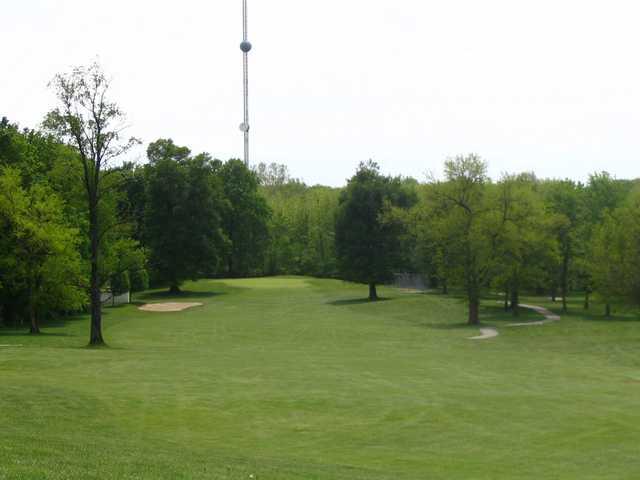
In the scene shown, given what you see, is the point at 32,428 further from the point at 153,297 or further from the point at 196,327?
the point at 153,297

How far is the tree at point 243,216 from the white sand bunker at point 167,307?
72.8ft

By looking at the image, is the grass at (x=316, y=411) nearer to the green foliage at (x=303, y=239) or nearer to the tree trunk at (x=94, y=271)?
the tree trunk at (x=94, y=271)

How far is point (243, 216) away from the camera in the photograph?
96688 mm

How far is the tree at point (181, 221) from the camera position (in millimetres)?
80812

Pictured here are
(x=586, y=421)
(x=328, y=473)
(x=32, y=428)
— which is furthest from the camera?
(x=586, y=421)

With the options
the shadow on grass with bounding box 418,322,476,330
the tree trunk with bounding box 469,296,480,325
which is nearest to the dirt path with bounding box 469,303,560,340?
the shadow on grass with bounding box 418,322,476,330

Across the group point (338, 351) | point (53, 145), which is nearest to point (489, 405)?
point (338, 351)

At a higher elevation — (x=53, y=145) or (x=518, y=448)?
(x=53, y=145)

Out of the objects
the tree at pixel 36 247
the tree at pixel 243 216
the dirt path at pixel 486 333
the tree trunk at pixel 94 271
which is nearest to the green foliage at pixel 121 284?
the tree at pixel 36 247

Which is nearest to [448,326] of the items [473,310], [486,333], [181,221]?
[473,310]

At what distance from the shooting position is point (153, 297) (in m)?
81.6

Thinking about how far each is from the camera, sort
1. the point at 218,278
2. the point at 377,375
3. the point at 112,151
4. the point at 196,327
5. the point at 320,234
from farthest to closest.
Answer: the point at 320,234 → the point at 218,278 → the point at 196,327 → the point at 112,151 → the point at 377,375

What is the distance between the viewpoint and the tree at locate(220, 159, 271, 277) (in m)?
96.7

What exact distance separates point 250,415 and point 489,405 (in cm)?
678
